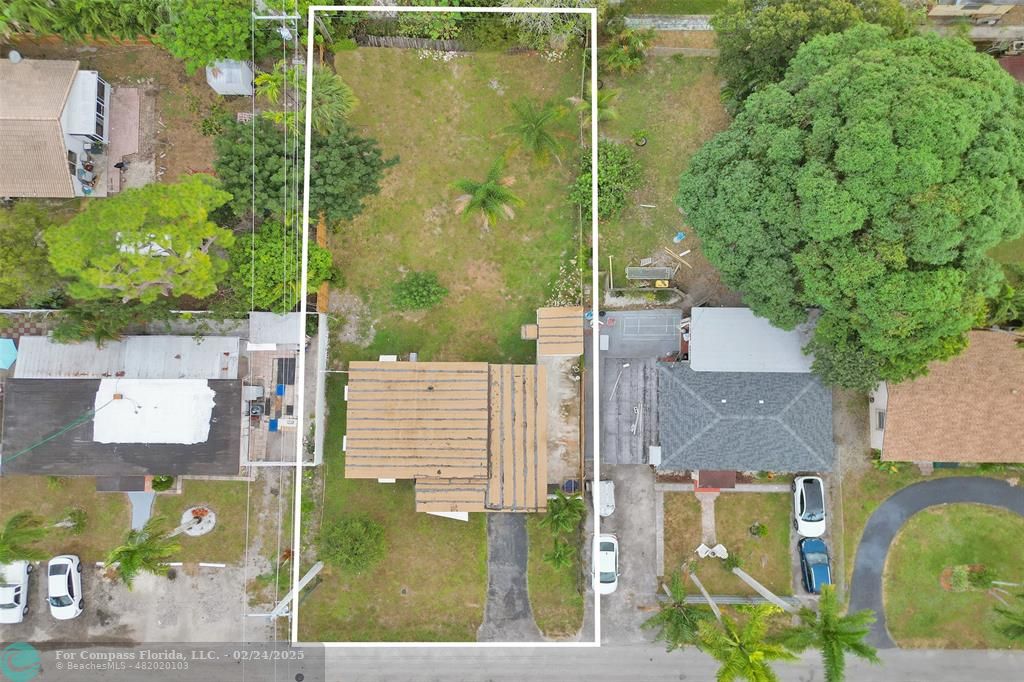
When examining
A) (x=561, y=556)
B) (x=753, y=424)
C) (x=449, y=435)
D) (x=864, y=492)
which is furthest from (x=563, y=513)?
(x=864, y=492)

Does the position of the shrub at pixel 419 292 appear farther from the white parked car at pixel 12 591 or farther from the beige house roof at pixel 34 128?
the white parked car at pixel 12 591

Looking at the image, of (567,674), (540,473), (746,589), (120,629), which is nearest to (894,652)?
(746,589)

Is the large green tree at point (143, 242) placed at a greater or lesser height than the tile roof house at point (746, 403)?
greater

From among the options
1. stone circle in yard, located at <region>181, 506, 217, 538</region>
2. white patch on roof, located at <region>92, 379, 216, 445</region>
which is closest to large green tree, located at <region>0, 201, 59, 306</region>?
white patch on roof, located at <region>92, 379, 216, 445</region>

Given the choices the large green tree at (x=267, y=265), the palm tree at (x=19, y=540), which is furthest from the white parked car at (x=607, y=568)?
the palm tree at (x=19, y=540)

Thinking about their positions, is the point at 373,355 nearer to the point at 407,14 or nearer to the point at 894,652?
the point at 407,14

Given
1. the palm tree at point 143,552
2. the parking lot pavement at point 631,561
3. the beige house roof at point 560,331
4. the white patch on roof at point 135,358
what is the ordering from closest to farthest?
Result: the palm tree at point 143,552
the beige house roof at point 560,331
the white patch on roof at point 135,358
the parking lot pavement at point 631,561

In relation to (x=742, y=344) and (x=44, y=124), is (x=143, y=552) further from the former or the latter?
(x=742, y=344)
